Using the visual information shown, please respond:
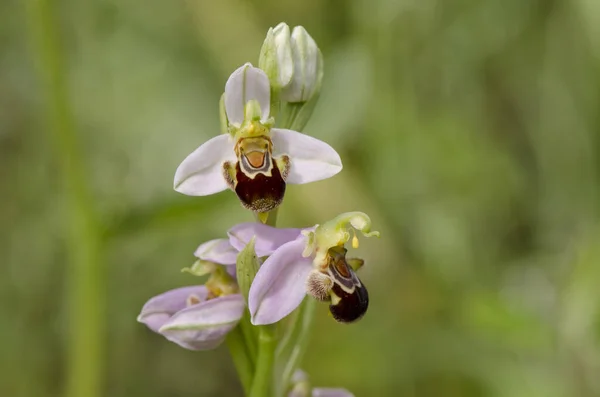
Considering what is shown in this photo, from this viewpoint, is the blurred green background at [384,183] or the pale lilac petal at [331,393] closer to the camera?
the pale lilac petal at [331,393]

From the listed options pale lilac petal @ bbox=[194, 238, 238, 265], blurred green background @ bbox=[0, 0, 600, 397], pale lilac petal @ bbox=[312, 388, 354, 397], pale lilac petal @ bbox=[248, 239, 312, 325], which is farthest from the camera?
blurred green background @ bbox=[0, 0, 600, 397]

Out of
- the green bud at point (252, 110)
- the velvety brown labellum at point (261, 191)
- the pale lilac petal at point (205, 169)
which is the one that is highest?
the green bud at point (252, 110)

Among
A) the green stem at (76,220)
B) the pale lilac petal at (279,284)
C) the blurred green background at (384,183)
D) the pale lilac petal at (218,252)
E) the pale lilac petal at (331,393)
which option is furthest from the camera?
the blurred green background at (384,183)

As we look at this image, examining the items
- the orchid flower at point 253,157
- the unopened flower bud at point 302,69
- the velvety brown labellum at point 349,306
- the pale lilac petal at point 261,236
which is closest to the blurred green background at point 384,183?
the unopened flower bud at point 302,69

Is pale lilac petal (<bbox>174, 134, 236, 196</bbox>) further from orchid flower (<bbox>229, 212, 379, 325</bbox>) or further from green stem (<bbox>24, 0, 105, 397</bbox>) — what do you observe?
green stem (<bbox>24, 0, 105, 397</bbox>)

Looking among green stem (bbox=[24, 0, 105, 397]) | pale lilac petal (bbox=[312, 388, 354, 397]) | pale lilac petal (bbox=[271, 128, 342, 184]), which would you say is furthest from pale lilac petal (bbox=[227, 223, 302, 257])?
green stem (bbox=[24, 0, 105, 397])

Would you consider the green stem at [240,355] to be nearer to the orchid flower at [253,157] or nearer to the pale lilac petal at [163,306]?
the pale lilac petal at [163,306]
